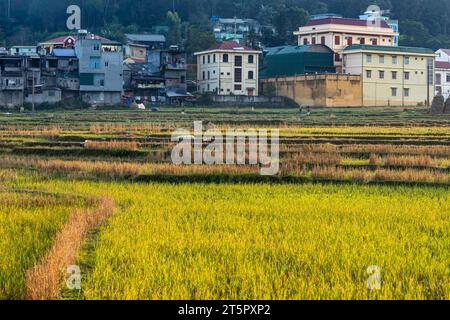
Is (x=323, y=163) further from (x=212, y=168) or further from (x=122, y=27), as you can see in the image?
(x=122, y=27)

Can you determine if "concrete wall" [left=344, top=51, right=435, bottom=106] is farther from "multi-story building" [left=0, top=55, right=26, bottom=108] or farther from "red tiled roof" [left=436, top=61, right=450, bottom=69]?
"multi-story building" [left=0, top=55, right=26, bottom=108]

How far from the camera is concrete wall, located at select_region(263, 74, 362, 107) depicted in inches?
2071

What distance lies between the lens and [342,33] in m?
58.8

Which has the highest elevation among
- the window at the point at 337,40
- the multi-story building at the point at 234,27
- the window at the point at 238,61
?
the multi-story building at the point at 234,27

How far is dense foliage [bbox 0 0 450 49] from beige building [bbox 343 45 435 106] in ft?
46.9

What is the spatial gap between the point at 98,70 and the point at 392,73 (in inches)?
869

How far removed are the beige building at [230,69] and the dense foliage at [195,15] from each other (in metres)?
9.61

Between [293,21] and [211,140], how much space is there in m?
49.3

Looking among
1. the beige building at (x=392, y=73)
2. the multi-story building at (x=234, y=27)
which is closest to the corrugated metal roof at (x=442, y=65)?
the beige building at (x=392, y=73)

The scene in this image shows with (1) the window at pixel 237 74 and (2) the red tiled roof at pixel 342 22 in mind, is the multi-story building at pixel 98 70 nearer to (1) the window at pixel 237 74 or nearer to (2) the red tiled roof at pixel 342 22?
(1) the window at pixel 237 74

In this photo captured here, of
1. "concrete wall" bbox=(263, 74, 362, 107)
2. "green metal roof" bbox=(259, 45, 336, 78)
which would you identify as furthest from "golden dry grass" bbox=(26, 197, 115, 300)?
"green metal roof" bbox=(259, 45, 336, 78)

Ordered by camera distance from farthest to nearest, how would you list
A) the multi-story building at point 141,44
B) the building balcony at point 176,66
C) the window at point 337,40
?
the multi-story building at point 141,44 < the window at point 337,40 < the building balcony at point 176,66

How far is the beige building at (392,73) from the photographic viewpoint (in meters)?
54.7
